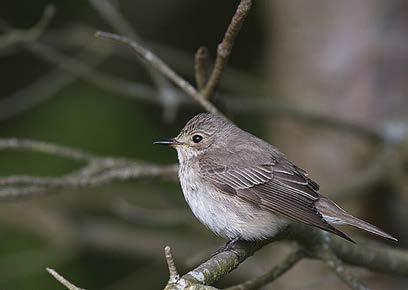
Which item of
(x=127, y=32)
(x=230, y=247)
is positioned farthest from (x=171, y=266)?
(x=127, y=32)

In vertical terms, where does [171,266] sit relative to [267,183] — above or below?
above

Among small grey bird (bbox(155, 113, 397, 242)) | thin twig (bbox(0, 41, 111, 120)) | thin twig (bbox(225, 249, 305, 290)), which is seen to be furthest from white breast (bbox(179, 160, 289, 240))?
thin twig (bbox(0, 41, 111, 120))

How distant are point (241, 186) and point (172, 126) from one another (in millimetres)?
2836

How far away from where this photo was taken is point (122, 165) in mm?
4457

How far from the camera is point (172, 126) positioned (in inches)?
270

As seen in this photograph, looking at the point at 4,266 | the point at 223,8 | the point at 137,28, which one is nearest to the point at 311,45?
the point at 223,8

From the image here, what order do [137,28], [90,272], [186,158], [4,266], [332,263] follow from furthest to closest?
[137,28] < [90,272] < [4,266] < [186,158] < [332,263]

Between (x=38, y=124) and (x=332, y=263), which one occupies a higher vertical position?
(x=332, y=263)

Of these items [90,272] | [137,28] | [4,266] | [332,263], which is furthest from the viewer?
[137,28]

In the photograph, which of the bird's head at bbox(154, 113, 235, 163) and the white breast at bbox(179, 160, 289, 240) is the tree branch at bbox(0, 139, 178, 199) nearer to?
the bird's head at bbox(154, 113, 235, 163)

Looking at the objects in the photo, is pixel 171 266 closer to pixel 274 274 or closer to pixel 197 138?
pixel 274 274

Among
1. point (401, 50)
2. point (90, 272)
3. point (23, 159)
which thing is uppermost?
point (401, 50)

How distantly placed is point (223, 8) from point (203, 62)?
320 centimetres

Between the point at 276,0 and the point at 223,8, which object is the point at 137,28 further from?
the point at 276,0
